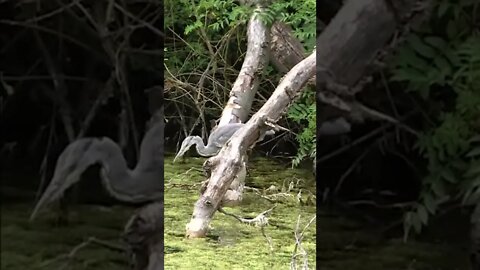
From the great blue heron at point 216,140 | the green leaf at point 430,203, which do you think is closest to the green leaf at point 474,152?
the green leaf at point 430,203

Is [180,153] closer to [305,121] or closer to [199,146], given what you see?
[199,146]

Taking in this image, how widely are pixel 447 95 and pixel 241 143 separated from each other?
2.27ft

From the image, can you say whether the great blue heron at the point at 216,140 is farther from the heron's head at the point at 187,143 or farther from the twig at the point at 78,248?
the twig at the point at 78,248

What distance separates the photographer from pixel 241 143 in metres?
1.75

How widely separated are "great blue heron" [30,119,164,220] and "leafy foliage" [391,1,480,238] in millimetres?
519

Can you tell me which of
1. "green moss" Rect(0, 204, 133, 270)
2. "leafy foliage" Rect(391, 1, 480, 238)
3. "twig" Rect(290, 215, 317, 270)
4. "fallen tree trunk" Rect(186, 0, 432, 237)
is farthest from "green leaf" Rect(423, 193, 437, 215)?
"green moss" Rect(0, 204, 133, 270)

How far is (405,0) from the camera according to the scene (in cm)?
121

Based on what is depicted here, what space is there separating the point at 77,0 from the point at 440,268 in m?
0.90

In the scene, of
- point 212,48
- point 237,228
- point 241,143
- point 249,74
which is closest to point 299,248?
point 237,228

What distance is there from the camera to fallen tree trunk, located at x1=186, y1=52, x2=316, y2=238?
1.71 m

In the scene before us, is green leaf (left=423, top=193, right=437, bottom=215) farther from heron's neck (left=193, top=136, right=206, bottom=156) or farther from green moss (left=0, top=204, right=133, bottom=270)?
heron's neck (left=193, top=136, right=206, bottom=156)

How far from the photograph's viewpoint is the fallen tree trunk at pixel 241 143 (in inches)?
67.4

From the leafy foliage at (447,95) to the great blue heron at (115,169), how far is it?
20.4 inches

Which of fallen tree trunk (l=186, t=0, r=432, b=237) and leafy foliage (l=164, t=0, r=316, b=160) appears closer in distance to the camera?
fallen tree trunk (l=186, t=0, r=432, b=237)
